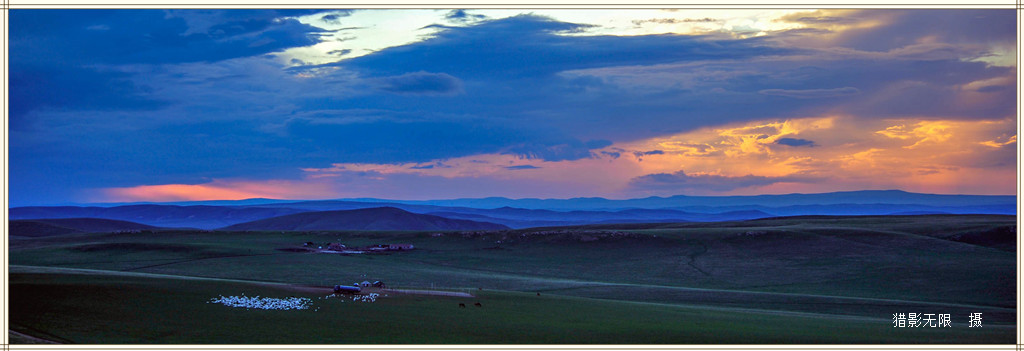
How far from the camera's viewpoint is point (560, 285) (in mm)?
61375

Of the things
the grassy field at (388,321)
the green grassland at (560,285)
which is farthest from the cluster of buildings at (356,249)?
the grassy field at (388,321)

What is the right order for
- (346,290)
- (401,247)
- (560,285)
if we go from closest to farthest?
(346,290), (560,285), (401,247)

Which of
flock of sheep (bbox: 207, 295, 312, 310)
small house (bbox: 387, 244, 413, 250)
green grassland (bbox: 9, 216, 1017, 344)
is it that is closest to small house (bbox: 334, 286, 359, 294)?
green grassland (bbox: 9, 216, 1017, 344)

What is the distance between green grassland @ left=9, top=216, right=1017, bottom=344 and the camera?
3102 cm

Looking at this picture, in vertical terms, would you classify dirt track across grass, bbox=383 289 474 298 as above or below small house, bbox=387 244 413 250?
above

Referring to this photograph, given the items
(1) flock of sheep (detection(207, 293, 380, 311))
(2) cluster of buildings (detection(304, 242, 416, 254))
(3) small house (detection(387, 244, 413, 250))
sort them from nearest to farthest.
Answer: (1) flock of sheep (detection(207, 293, 380, 311))
(2) cluster of buildings (detection(304, 242, 416, 254))
(3) small house (detection(387, 244, 413, 250))

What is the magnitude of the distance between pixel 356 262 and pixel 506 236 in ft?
100.0

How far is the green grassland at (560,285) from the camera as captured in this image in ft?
102

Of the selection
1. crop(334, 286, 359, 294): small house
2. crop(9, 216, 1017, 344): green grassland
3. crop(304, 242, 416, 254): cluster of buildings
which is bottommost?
crop(304, 242, 416, 254): cluster of buildings

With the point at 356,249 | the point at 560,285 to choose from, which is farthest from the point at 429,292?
the point at 356,249

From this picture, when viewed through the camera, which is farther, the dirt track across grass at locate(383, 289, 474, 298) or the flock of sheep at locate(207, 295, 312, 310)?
the dirt track across grass at locate(383, 289, 474, 298)

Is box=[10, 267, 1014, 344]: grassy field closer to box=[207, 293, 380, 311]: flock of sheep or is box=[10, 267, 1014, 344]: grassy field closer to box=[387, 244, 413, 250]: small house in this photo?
box=[207, 293, 380, 311]: flock of sheep

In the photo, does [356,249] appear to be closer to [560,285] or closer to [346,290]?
[560,285]
